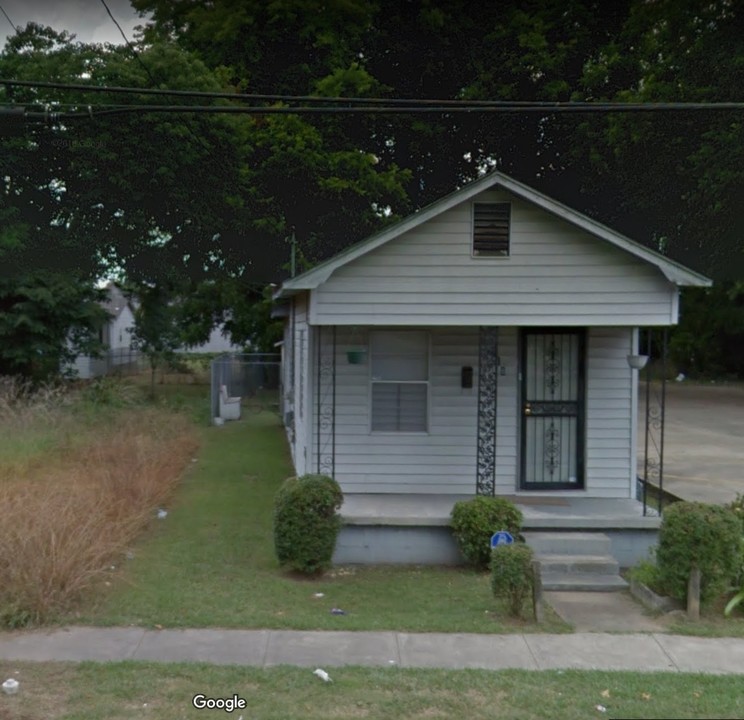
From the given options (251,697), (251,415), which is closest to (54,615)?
(251,697)

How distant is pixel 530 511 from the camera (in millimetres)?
9680

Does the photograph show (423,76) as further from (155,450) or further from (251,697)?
(251,697)

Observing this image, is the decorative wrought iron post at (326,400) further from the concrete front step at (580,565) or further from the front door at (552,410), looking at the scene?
the concrete front step at (580,565)

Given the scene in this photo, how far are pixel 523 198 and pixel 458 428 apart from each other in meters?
3.10

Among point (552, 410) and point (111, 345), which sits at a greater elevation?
point (111, 345)

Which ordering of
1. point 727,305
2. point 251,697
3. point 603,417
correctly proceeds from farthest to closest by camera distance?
1. point 727,305
2. point 603,417
3. point 251,697

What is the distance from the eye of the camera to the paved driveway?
44.1 feet

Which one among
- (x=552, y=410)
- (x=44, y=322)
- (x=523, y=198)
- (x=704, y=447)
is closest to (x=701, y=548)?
(x=552, y=410)

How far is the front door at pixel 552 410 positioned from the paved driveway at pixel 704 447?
285 centimetres

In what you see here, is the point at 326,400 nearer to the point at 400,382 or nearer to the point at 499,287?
the point at 400,382

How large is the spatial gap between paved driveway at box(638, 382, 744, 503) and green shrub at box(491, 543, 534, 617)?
6488 mm

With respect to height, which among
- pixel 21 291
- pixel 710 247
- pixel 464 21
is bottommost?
pixel 21 291

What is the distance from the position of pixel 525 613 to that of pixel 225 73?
2200cm

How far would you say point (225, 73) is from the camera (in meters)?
25.1
